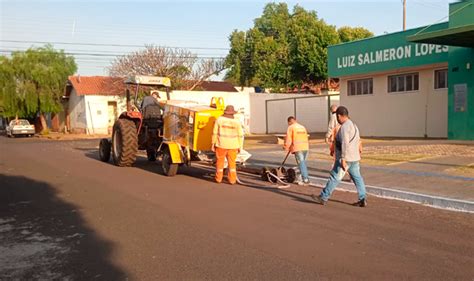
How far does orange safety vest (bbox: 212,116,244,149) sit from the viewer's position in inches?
415

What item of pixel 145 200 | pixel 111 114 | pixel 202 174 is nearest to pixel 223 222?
pixel 145 200

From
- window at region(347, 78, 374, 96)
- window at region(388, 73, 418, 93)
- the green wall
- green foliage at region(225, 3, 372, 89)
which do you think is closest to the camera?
the green wall

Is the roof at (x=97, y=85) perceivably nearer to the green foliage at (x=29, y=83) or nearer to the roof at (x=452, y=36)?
the green foliage at (x=29, y=83)

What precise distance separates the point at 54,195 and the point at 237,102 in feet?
94.8

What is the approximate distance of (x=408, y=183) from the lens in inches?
397

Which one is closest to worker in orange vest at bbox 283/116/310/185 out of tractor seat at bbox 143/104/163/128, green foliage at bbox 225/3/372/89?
tractor seat at bbox 143/104/163/128

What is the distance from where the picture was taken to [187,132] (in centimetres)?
1153

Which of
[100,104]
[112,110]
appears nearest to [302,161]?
[100,104]

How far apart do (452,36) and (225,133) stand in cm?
1107

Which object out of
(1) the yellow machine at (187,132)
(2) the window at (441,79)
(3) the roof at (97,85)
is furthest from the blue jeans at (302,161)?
(3) the roof at (97,85)

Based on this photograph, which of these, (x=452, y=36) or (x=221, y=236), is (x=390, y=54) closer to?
(x=452, y=36)

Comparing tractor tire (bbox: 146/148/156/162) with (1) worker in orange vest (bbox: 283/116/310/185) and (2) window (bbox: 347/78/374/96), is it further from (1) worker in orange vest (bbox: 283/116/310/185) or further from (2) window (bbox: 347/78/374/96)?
(2) window (bbox: 347/78/374/96)

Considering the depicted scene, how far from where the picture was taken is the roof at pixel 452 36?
1653 centimetres

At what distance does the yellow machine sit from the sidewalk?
2.46 metres
